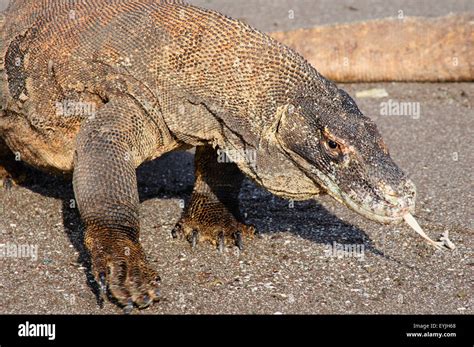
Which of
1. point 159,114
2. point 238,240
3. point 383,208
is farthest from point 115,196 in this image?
point 383,208

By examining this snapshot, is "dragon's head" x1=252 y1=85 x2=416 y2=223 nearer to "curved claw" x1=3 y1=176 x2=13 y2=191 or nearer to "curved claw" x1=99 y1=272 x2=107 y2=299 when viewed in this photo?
"curved claw" x1=99 y1=272 x2=107 y2=299

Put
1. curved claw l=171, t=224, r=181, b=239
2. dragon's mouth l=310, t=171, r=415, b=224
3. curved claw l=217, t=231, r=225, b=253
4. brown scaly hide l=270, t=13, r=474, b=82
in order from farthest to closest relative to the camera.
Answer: brown scaly hide l=270, t=13, r=474, b=82
curved claw l=171, t=224, r=181, b=239
curved claw l=217, t=231, r=225, b=253
dragon's mouth l=310, t=171, r=415, b=224

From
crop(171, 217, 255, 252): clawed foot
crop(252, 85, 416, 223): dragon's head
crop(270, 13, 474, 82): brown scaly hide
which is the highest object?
crop(270, 13, 474, 82): brown scaly hide

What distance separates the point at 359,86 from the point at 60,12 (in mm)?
4801

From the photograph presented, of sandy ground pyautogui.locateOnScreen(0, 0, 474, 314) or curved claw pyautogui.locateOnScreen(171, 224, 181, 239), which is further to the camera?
curved claw pyautogui.locateOnScreen(171, 224, 181, 239)

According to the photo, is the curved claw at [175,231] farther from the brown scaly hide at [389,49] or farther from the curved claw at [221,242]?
the brown scaly hide at [389,49]

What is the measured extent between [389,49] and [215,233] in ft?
15.4

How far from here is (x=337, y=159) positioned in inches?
198

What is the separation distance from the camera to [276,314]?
5.04 metres

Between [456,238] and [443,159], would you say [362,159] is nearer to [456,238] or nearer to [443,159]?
[456,238]

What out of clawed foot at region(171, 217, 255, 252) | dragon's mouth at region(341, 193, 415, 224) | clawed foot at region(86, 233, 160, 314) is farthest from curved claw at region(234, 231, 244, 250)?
dragon's mouth at region(341, 193, 415, 224)

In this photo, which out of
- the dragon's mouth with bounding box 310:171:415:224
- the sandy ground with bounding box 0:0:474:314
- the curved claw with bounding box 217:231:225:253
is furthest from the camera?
the curved claw with bounding box 217:231:225:253

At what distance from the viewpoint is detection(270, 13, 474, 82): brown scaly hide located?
32.8 feet

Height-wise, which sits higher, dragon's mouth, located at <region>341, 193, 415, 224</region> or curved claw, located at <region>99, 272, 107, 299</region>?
dragon's mouth, located at <region>341, 193, 415, 224</region>
